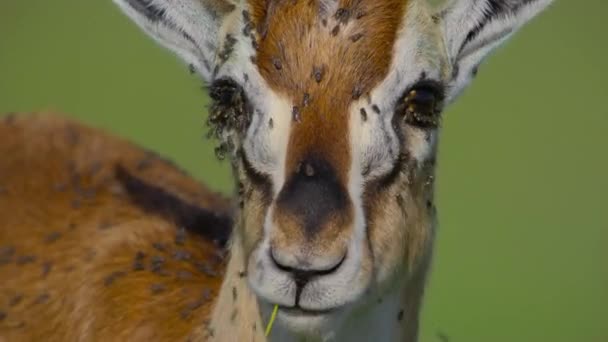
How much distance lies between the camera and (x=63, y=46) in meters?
28.2

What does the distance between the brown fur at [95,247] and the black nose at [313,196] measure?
175cm

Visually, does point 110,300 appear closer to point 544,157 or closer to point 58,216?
point 58,216

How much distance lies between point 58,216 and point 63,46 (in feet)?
60.1

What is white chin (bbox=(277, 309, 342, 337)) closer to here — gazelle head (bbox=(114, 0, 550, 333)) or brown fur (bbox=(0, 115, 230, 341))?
gazelle head (bbox=(114, 0, 550, 333))

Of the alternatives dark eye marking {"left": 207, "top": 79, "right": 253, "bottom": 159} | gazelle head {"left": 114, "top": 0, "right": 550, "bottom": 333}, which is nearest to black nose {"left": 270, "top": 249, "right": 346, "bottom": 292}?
gazelle head {"left": 114, "top": 0, "right": 550, "bottom": 333}

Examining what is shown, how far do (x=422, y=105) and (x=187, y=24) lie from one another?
5.14 feet

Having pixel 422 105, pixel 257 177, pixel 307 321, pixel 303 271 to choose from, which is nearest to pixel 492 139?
pixel 422 105

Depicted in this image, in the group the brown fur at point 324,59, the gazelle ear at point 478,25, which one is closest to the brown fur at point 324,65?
the brown fur at point 324,59

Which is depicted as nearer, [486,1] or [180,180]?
[486,1]

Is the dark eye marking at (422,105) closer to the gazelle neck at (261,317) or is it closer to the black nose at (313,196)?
the black nose at (313,196)

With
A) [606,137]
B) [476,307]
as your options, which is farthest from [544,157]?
[476,307]

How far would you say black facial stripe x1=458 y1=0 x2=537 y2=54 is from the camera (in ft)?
28.6

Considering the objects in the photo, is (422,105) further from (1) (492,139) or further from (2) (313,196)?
(1) (492,139)

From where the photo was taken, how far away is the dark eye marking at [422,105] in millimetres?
7977
